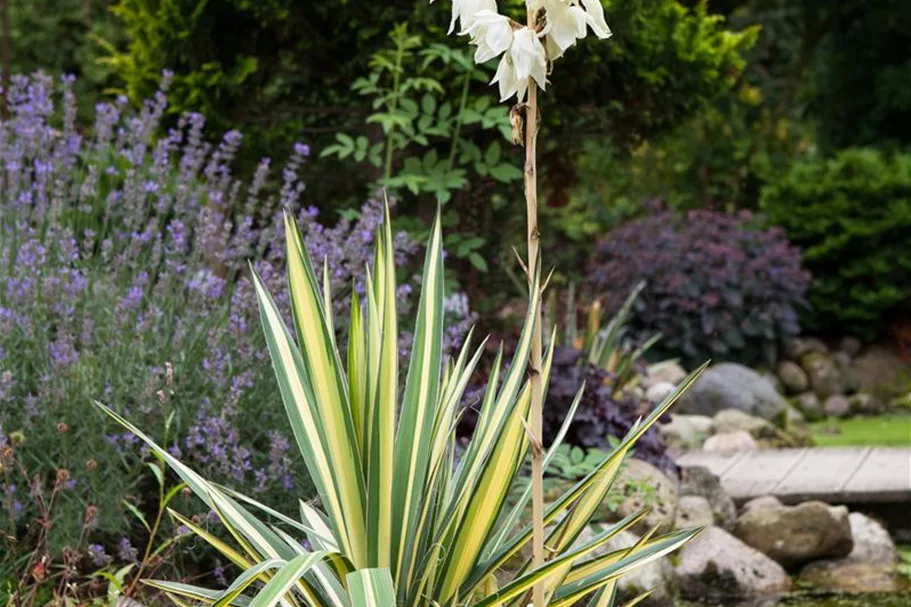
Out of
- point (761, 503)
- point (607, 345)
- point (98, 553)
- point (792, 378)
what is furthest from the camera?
point (792, 378)

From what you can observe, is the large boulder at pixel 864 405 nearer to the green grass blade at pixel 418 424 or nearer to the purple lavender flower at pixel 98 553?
the purple lavender flower at pixel 98 553

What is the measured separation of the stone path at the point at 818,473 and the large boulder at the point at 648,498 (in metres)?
1.00

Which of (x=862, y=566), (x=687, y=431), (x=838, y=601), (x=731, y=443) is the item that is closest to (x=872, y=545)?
(x=862, y=566)

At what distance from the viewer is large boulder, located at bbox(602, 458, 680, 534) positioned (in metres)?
4.33

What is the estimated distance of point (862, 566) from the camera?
486 cm

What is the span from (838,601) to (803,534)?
411 mm

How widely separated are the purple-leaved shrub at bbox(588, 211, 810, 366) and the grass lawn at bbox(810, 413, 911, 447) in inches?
31.4

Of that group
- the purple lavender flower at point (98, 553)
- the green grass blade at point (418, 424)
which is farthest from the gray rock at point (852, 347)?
the green grass blade at point (418, 424)

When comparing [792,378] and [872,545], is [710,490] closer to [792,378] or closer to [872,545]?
[872,545]

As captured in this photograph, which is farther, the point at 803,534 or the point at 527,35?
the point at 803,534

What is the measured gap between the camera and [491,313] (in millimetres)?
5754

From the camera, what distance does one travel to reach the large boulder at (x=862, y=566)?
4629 mm

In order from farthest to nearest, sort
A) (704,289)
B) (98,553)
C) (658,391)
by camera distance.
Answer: (704,289) → (658,391) → (98,553)

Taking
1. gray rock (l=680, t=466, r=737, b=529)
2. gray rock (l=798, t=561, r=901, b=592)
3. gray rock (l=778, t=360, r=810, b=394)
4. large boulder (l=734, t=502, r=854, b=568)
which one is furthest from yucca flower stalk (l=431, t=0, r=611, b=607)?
A: gray rock (l=778, t=360, r=810, b=394)
